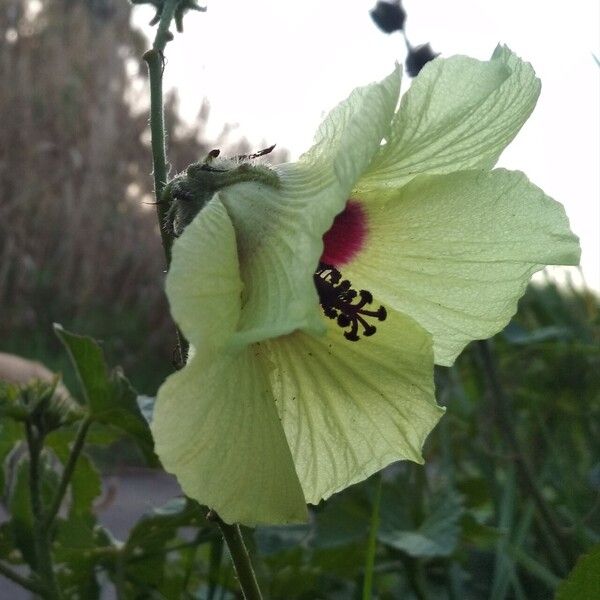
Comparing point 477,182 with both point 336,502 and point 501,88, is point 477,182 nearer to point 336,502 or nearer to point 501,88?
point 501,88

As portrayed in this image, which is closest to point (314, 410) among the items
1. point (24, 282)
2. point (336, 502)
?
point (336, 502)

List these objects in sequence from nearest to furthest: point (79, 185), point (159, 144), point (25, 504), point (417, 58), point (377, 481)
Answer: point (159, 144) → point (25, 504) → point (377, 481) → point (417, 58) → point (79, 185)

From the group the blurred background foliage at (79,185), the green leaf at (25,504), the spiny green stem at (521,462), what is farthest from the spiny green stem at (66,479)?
the blurred background foliage at (79,185)

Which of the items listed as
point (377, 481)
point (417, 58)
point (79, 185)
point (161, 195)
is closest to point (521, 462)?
point (377, 481)

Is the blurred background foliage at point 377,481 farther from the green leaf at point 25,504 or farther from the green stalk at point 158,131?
the green stalk at point 158,131

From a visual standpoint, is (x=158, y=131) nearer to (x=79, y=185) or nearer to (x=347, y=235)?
(x=347, y=235)

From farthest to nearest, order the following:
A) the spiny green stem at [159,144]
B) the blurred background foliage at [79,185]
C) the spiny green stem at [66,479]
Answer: the blurred background foliage at [79,185]
the spiny green stem at [66,479]
the spiny green stem at [159,144]
